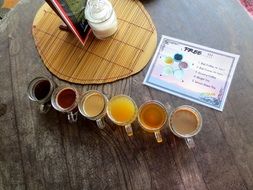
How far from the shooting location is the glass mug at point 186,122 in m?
0.77

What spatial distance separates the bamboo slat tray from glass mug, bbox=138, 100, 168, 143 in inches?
5.6

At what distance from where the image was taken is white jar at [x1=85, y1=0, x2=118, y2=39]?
0.90 m

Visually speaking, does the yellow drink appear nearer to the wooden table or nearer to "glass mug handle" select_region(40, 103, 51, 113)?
the wooden table

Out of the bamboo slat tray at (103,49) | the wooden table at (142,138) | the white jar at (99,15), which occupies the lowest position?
the wooden table at (142,138)

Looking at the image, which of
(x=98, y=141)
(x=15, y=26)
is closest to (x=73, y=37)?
(x=15, y=26)

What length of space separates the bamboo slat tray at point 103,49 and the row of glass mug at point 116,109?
0.23 ft

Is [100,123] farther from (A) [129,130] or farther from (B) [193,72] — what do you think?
(B) [193,72]

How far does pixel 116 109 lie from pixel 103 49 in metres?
0.24

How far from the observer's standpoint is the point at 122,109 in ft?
2.73

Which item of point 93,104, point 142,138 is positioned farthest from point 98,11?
point 142,138

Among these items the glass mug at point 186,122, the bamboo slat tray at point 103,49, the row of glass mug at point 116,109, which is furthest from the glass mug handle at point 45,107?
the glass mug at point 186,122

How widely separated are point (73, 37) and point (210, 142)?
581 millimetres

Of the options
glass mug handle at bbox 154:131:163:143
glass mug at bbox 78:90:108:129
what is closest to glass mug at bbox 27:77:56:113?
glass mug at bbox 78:90:108:129

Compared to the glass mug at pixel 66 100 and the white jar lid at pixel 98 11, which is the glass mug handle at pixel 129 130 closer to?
the glass mug at pixel 66 100
